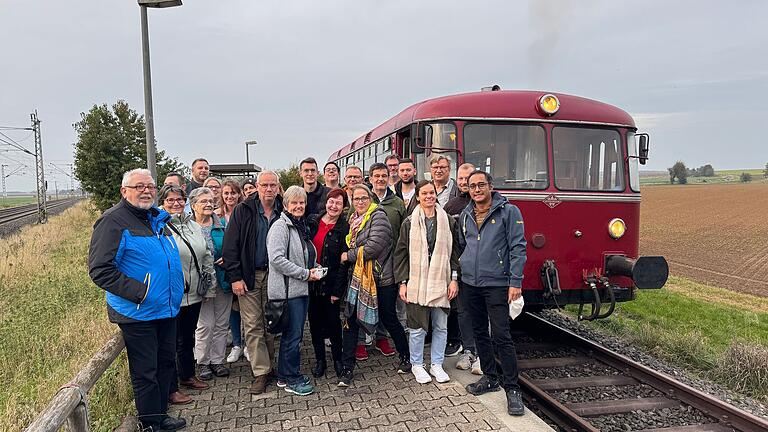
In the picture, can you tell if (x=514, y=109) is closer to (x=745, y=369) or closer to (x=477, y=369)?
(x=477, y=369)

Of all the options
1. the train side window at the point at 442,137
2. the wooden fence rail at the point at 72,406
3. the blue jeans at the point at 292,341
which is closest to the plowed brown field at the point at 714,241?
the train side window at the point at 442,137

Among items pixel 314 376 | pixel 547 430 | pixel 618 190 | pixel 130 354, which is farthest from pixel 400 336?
pixel 618 190

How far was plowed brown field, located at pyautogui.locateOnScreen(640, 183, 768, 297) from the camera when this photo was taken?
15.0m

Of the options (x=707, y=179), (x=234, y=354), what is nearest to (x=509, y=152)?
(x=234, y=354)

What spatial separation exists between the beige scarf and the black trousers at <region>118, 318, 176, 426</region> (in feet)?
Result: 6.87

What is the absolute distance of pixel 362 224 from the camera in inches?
184

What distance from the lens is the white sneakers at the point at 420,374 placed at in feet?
15.5

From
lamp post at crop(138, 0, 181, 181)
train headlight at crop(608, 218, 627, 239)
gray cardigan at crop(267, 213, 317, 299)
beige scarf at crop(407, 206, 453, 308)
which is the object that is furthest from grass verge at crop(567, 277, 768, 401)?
lamp post at crop(138, 0, 181, 181)

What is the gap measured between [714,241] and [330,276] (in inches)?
958

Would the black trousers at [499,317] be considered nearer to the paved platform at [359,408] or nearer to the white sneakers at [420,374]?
the paved platform at [359,408]

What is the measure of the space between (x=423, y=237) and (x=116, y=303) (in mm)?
2515

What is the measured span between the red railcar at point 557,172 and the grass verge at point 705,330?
144 cm

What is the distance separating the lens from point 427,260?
15.0ft

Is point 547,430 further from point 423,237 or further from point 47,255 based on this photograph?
point 47,255
